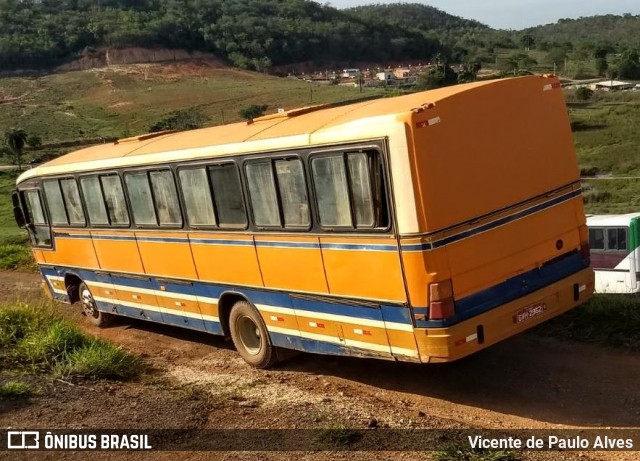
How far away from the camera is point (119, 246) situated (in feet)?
38.3

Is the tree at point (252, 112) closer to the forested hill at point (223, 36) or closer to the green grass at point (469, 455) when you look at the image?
the forested hill at point (223, 36)

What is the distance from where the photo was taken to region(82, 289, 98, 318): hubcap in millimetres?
13417

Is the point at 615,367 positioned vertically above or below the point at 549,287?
below

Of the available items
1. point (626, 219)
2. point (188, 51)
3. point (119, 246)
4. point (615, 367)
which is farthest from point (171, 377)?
point (188, 51)

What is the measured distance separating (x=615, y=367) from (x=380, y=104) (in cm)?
402

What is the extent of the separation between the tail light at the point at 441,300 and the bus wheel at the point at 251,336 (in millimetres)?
3000

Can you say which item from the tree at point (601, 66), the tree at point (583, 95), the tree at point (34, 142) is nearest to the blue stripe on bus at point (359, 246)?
the tree at point (34, 142)

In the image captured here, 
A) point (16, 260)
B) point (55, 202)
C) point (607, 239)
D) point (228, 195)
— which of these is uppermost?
point (228, 195)

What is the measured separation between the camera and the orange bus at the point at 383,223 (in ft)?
22.7

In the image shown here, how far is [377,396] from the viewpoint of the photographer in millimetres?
7977

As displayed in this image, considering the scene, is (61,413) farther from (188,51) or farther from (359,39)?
(359,39)

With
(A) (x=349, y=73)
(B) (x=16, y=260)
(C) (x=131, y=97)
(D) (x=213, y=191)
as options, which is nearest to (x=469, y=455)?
(D) (x=213, y=191)

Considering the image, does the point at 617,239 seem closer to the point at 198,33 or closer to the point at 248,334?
the point at 248,334

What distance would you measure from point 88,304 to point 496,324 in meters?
8.88
